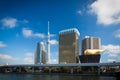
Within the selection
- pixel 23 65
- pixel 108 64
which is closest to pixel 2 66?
pixel 23 65

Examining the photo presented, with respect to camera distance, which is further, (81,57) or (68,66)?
(81,57)

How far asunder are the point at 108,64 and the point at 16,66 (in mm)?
73655

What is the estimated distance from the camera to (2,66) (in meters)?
189

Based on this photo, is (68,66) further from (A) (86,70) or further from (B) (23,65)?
(B) (23,65)

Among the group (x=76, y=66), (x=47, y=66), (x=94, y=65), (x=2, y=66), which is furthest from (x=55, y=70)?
(x=2, y=66)

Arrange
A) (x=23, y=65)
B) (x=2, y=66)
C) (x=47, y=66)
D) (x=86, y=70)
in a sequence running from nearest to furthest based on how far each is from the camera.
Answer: (x=86, y=70), (x=47, y=66), (x=23, y=65), (x=2, y=66)

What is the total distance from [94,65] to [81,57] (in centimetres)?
3486

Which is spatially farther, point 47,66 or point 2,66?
point 2,66

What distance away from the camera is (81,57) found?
182m

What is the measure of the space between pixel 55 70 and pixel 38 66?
44.1 feet

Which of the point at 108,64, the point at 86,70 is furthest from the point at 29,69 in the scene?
the point at 108,64

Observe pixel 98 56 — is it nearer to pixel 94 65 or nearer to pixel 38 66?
pixel 94 65

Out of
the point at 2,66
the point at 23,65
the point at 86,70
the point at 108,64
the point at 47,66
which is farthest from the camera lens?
the point at 2,66

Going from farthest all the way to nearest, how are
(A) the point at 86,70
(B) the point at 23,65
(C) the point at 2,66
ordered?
1. (C) the point at 2,66
2. (B) the point at 23,65
3. (A) the point at 86,70
